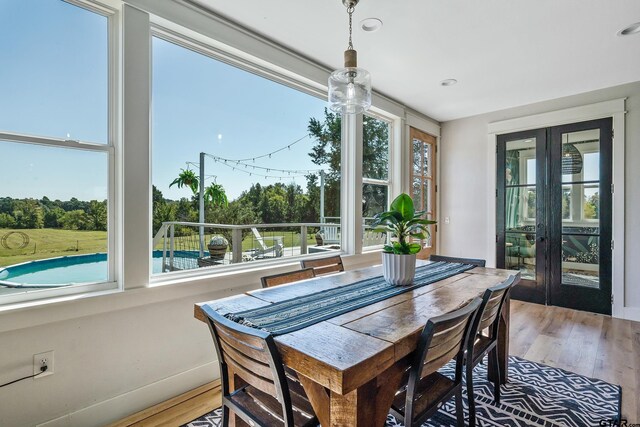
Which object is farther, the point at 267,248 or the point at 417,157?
the point at 417,157

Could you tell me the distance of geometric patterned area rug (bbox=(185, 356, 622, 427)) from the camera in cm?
184

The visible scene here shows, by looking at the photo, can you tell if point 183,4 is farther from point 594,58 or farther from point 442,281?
point 594,58

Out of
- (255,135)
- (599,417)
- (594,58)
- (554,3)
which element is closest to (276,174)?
(255,135)

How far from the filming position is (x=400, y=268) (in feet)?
6.13

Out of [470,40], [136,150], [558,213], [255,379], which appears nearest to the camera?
[255,379]

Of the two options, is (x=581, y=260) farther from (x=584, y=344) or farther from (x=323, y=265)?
(x=323, y=265)

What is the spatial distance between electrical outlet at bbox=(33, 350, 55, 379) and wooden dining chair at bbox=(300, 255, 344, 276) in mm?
1481

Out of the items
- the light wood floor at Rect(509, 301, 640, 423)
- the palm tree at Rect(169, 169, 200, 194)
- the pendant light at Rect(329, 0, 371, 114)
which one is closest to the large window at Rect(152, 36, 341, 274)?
the palm tree at Rect(169, 169, 200, 194)

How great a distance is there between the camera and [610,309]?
362 cm

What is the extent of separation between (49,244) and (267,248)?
154 centimetres

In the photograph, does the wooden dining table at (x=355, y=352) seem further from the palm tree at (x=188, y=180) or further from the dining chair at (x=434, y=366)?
the palm tree at (x=188, y=180)

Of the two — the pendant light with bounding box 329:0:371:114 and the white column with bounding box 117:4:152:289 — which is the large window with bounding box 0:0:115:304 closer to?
the white column with bounding box 117:4:152:289

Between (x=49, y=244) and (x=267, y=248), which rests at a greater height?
(x=49, y=244)

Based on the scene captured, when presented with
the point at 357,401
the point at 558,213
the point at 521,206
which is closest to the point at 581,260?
the point at 558,213
